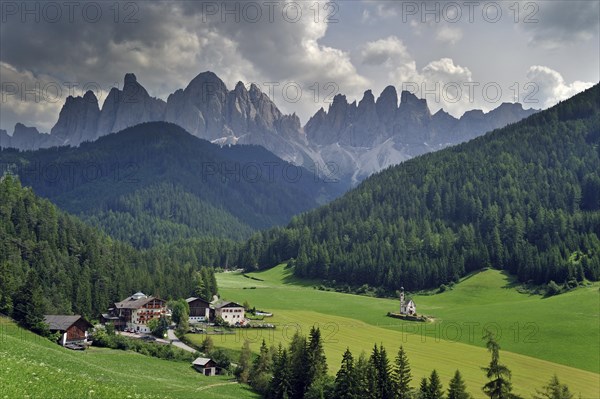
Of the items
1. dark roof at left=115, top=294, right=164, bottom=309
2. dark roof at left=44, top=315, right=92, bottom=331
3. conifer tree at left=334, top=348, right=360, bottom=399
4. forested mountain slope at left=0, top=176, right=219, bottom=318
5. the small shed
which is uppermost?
forested mountain slope at left=0, top=176, right=219, bottom=318

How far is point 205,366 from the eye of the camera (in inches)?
3024

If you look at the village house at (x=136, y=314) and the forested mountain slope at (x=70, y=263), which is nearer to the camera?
the village house at (x=136, y=314)

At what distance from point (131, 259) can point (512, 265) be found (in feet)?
404

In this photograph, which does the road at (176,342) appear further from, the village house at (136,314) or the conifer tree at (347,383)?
the conifer tree at (347,383)

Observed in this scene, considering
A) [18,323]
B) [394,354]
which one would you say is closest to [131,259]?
[18,323]

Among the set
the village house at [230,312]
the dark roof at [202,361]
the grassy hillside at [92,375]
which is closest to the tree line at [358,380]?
the grassy hillside at [92,375]

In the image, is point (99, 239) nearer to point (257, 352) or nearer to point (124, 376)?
point (257, 352)

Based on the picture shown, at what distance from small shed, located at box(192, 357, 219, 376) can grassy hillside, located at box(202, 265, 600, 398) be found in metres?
13.9

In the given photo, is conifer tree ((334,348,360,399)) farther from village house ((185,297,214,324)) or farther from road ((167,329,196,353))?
village house ((185,297,214,324))

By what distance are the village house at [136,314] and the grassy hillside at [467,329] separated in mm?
19152

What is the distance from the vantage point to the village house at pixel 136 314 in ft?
371

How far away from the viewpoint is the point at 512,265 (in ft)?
556

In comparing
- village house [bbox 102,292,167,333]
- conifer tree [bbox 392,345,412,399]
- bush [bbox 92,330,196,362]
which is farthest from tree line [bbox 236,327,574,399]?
village house [bbox 102,292,167,333]

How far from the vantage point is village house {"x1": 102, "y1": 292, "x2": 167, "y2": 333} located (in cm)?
11294
